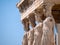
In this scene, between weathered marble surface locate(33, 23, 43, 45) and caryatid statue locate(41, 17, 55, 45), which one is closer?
caryatid statue locate(41, 17, 55, 45)

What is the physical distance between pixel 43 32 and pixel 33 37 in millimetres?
3757

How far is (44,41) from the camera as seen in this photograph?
75.5 feet

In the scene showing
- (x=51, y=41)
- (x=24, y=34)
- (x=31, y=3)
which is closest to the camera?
(x=51, y=41)

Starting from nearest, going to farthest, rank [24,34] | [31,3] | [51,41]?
[51,41], [31,3], [24,34]

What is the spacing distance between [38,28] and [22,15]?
5.34 m

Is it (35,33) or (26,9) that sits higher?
(26,9)

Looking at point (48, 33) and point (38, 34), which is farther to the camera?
point (38, 34)

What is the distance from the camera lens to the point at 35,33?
985 inches

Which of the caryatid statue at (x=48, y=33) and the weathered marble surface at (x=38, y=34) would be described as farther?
the weathered marble surface at (x=38, y=34)

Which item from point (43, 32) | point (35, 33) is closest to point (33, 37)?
point (35, 33)

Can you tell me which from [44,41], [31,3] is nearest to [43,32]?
[44,41]

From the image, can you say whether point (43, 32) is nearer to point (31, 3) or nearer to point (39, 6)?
point (39, 6)

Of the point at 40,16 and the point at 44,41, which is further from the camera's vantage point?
the point at 40,16

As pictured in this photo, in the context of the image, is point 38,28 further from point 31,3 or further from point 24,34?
point 24,34
